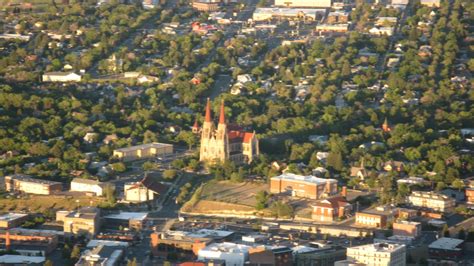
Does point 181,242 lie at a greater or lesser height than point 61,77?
lesser

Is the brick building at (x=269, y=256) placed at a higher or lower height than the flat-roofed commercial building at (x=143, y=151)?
lower

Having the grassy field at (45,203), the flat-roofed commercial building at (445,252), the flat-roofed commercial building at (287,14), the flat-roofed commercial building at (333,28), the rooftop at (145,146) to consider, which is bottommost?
the flat-roofed commercial building at (445,252)

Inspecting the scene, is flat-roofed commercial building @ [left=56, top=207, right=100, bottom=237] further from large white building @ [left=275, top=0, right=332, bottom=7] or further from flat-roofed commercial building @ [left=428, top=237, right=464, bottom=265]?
large white building @ [left=275, top=0, right=332, bottom=7]

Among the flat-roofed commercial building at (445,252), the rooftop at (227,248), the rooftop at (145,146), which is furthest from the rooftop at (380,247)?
the rooftop at (145,146)

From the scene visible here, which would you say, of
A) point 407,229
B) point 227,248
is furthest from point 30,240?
point 407,229

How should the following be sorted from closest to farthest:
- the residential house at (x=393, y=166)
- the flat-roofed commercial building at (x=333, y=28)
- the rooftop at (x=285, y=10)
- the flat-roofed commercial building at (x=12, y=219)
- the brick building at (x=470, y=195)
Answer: the flat-roofed commercial building at (x=12, y=219) → the brick building at (x=470, y=195) → the residential house at (x=393, y=166) → the flat-roofed commercial building at (x=333, y=28) → the rooftop at (x=285, y=10)

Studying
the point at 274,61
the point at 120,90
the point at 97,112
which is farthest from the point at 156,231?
the point at 274,61

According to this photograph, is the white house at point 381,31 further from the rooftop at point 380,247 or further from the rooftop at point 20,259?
the rooftop at point 20,259

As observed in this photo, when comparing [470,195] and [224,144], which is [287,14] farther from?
[470,195]

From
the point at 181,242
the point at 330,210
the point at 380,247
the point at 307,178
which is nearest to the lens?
the point at 380,247
